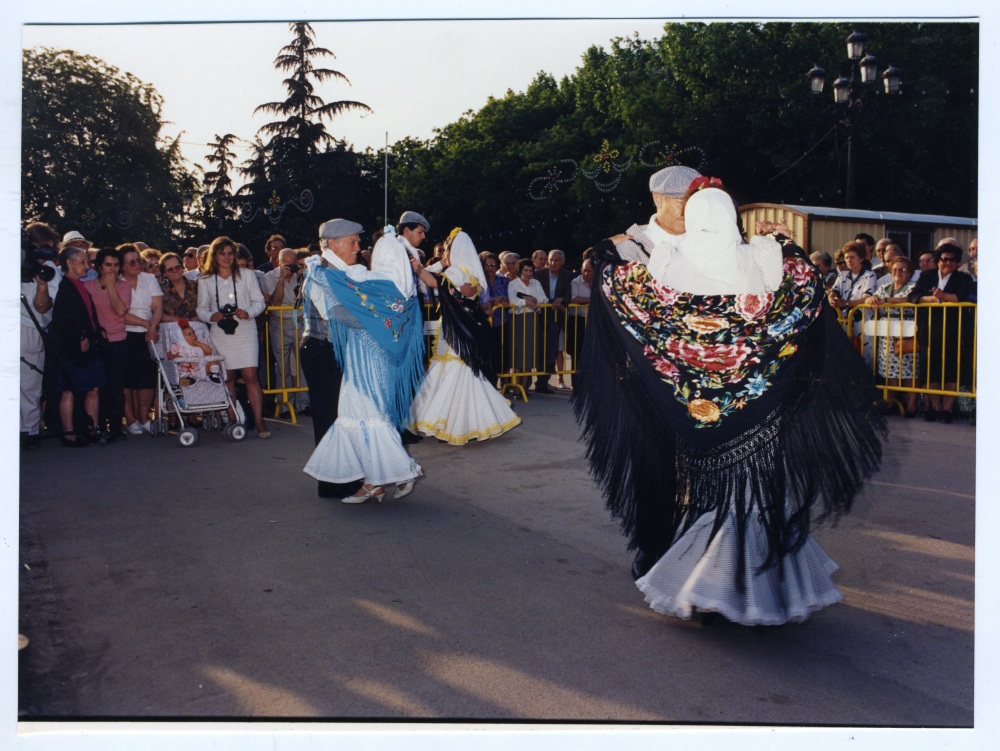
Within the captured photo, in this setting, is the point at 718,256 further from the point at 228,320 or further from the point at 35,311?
the point at 35,311

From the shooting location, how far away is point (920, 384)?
33.2ft

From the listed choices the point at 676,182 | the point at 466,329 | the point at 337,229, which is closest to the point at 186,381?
the point at 466,329

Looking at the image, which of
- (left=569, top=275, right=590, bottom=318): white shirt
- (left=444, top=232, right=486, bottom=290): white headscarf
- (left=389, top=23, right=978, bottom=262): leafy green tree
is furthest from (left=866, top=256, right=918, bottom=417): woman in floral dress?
(left=389, top=23, right=978, bottom=262): leafy green tree

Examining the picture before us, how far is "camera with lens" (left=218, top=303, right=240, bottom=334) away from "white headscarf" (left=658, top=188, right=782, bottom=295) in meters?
6.04

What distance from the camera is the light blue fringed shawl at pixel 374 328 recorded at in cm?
639

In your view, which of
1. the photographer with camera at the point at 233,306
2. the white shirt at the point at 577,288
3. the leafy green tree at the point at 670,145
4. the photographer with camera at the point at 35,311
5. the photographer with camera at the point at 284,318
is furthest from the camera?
the leafy green tree at the point at 670,145

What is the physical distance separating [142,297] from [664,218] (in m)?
6.37

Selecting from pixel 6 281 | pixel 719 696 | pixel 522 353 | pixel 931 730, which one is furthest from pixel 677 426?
pixel 522 353

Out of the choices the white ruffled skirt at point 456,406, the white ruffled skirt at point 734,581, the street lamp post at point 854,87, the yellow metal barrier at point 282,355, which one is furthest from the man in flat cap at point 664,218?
the street lamp post at point 854,87

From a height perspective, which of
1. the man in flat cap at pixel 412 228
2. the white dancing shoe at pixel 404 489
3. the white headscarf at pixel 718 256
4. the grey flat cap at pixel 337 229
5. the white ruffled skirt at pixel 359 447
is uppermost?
the man in flat cap at pixel 412 228

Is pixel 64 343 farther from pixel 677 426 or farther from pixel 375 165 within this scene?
pixel 375 165

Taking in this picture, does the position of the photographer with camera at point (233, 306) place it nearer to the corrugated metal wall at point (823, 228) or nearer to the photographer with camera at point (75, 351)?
the photographer with camera at point (75, 351)

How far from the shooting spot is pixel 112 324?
8.91m

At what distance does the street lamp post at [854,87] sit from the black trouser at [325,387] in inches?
328
